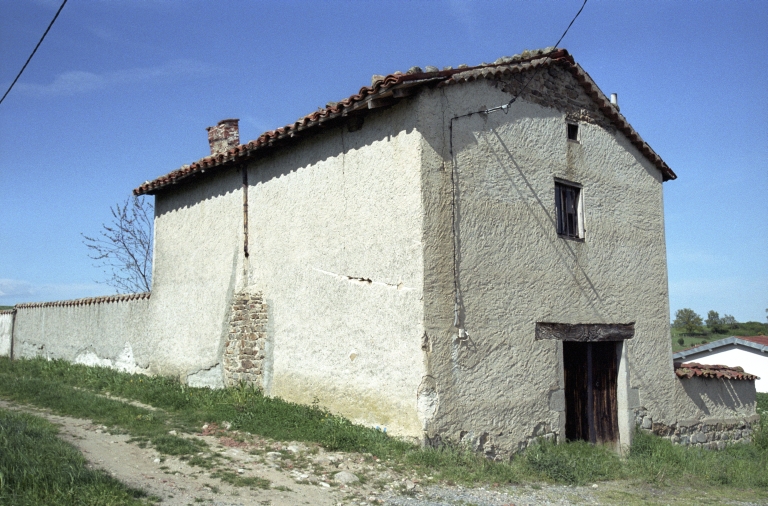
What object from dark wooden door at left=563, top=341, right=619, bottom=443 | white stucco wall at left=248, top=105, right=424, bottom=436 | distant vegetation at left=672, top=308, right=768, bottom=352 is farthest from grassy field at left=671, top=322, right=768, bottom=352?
white stucco wall at left=248, top=105, right=424, bottom=436

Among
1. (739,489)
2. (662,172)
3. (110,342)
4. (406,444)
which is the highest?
(662,172)

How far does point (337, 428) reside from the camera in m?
7.95

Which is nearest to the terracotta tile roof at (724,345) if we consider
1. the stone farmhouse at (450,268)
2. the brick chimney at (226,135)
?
the stone farmhouse at (450,268)

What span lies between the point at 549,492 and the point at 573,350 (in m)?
2.98

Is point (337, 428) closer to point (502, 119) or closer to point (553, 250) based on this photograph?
point (553, 250)

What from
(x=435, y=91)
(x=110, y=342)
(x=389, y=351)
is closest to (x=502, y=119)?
(x=435, y=91)

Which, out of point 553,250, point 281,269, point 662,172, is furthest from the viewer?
point 662,172

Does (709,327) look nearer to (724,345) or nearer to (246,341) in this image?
(724,345)

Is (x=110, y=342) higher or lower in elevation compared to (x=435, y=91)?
lower

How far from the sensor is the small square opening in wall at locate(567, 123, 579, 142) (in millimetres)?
10117

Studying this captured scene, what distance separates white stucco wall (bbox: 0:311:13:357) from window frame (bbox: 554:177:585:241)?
16452 millimetres

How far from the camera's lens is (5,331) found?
19094 mm

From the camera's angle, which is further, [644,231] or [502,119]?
[644,231]

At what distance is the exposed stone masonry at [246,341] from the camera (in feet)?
33.2
